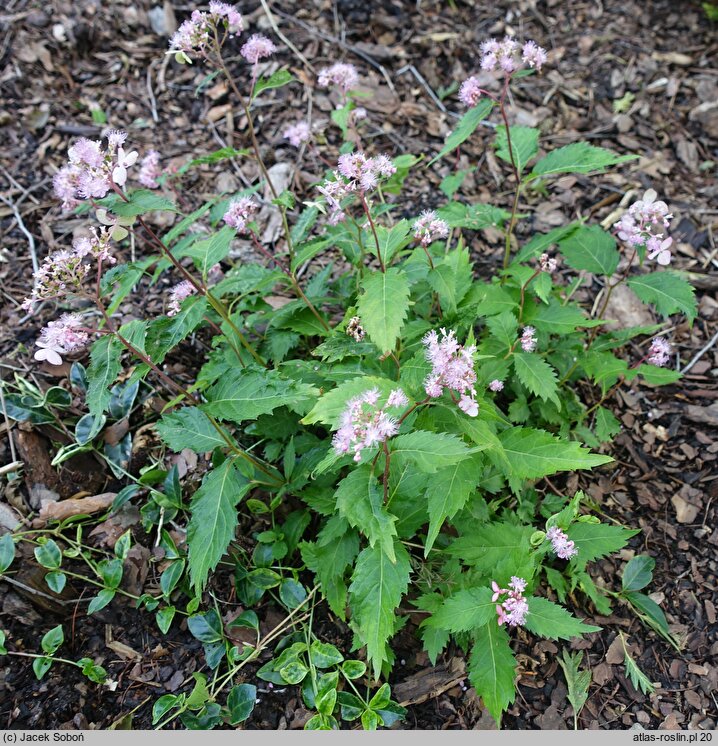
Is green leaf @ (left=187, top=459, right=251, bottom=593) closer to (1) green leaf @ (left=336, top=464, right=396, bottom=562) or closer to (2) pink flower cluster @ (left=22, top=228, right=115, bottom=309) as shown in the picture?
(1) green leaf @ (left=336, top=464, right=396, bottom=562)

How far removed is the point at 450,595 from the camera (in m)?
2.70

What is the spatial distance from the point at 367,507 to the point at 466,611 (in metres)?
0.67

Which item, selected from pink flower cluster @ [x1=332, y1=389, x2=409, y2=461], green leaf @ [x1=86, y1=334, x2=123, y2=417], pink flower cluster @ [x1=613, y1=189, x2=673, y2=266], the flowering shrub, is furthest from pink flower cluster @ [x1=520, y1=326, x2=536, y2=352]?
green leaf @ [x1=86, y1=334, x2=123, y2=417]

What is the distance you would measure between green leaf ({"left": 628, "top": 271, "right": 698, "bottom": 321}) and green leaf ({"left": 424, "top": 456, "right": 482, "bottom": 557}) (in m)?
1.36

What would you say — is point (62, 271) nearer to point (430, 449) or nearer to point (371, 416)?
point (371, 416)

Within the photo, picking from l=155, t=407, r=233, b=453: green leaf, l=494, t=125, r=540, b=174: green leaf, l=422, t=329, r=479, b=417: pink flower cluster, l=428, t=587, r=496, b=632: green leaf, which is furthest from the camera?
l=494, t=125, r=540, b=174: green leaf

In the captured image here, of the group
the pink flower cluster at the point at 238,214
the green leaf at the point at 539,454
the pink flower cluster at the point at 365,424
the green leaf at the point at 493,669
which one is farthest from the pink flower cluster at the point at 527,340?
the pink flower cluster at the point at 238,214

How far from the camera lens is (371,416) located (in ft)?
6.76

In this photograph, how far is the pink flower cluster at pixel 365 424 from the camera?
78.5 inches

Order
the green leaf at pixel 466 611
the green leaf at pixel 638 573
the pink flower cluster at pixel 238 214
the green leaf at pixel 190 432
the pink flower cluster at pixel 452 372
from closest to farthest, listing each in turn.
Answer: the pink flower cluster at pixel 452 372 → the green leaf at pixel 466 611 → the green leaf at pixel 190 432 → the pink flower cluster at pixel 238 214 → the green leaf at pixel 638 573

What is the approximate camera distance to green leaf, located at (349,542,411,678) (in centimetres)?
226

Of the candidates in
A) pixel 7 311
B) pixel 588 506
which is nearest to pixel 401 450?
pixel 588 506

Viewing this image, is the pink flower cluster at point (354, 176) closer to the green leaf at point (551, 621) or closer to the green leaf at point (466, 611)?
the green leaf at point (466, 611)

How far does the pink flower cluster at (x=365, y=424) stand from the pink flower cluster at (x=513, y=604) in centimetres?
84
